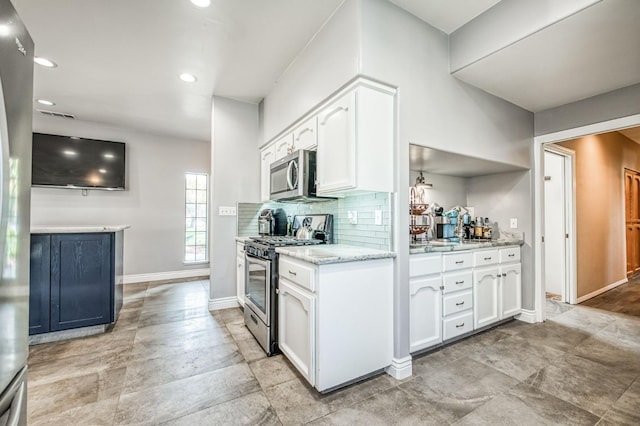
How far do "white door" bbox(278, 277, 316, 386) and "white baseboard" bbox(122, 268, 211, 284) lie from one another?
3792 millimetres

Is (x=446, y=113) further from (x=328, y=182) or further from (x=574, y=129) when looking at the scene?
(x=574, y=129)

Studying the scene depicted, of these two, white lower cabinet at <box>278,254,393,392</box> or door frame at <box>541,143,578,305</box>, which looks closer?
white lower cabinet at <box>278,254,393,392</box>

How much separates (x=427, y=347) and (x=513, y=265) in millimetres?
1482

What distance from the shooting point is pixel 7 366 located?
815 millimetres

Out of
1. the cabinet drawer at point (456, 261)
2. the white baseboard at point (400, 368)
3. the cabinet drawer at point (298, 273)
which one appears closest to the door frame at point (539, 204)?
the cabinet drawer at point (456, 261)

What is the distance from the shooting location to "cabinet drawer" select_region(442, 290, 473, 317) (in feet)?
7.53

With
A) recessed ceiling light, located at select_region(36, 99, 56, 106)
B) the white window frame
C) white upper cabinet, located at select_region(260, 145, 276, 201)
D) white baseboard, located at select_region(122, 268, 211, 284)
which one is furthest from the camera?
the white window frame

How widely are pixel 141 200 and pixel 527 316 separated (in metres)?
5.85

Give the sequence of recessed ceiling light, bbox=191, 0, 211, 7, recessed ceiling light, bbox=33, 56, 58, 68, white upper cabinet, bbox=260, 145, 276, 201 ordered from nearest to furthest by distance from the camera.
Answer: recessed ceiling light, bbox=191, 0, 211, 7
recessed ceiling light, bbox=33, 56, 58, 68
white upper cabinet, bbox=260, 145, 276, 201

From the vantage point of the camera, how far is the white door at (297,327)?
171 cm

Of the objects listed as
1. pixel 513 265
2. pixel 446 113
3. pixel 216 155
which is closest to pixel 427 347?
pixel 513 265

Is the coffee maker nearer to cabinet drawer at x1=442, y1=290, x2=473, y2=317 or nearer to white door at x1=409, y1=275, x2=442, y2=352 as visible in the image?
white door at x1=409, y1=275, x2=442, y2=352

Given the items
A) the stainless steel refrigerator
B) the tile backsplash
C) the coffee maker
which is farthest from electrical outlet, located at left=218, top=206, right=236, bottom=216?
the stainless steel refrigerator

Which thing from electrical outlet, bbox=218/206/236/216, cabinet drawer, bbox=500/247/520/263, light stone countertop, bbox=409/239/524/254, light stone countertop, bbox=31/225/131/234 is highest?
electrical outlet, bbox=218/206/236/216
